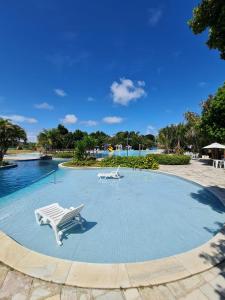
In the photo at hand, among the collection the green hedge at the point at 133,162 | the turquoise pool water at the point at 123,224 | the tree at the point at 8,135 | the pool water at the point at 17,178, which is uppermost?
the tree at the point at 8,135

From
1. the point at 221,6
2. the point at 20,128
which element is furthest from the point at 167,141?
the point at 221,6

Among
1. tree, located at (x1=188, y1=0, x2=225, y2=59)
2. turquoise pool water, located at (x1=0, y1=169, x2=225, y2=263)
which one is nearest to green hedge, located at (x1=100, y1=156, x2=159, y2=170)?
turquoise pool water, located at (x1=0, y1=169, x2=225, y2=263)

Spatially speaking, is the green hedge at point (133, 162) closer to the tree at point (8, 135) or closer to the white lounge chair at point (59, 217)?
the tree at point (8, 135)

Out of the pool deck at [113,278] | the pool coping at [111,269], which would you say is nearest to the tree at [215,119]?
the pool coping at [111,269]

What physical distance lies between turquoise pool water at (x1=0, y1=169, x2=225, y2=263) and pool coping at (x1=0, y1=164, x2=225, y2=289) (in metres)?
0.52

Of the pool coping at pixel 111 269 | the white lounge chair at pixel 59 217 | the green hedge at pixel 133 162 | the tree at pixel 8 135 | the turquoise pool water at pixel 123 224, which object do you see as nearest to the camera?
the pool coping at pixel 111 269

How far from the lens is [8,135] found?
62.4ft

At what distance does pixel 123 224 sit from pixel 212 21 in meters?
5.99

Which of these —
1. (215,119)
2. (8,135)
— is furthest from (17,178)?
(215,119)

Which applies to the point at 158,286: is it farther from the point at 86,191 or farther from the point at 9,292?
the point at 86,191

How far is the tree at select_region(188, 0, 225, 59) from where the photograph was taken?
13.1 feet

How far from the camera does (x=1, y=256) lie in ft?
10.9

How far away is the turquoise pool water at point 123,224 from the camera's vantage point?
154 inches

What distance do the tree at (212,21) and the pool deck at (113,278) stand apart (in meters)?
5.10
